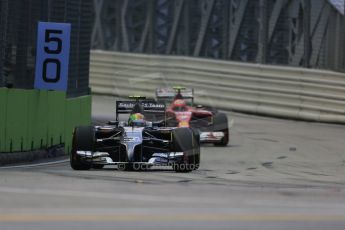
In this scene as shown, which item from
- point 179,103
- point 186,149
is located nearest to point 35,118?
point 186,149

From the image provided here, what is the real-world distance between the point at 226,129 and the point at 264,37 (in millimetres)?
7792

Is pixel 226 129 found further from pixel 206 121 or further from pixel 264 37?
pixel 264 37

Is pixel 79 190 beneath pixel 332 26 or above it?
beneath

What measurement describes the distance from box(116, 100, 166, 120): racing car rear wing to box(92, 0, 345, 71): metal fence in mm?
9750

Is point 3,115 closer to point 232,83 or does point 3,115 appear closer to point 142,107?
point 142,107

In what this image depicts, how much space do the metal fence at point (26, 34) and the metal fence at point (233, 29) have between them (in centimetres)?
794

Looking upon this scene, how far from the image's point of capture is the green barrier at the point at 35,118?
15000 millimetres

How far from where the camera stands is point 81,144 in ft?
44.8

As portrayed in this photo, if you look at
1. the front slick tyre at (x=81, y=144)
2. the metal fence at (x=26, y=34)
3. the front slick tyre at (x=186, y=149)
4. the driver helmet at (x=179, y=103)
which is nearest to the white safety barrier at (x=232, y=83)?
the driver helmet at (x=179, y=103)

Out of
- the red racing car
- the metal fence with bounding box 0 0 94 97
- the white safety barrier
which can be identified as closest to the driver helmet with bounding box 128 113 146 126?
the metal fence with bounding box 0 0 94 97

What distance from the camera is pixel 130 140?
13.6m

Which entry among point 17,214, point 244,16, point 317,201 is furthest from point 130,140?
point 244,16

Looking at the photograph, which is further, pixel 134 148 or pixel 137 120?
pixel 137 120

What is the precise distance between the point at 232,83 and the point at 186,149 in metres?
14.3
